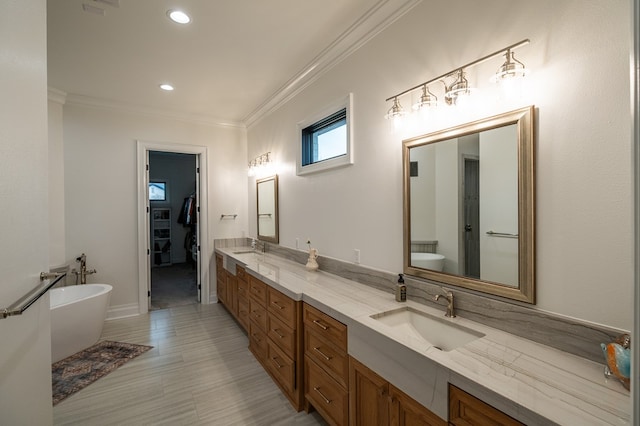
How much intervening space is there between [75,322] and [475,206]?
373 cm

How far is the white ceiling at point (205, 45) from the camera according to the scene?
2043mm

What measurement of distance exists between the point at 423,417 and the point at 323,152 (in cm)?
234

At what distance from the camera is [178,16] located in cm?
212

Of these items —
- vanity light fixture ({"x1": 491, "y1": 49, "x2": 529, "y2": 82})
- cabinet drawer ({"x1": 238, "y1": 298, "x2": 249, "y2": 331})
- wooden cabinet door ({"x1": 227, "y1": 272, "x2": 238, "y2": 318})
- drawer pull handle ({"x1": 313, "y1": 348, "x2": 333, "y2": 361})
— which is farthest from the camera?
wooden cabinet door ({"x1": 227, "y1": 272, "x2": 238, "y2": 318})

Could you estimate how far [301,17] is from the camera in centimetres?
215

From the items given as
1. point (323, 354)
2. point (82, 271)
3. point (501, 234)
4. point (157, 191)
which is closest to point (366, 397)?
point (323, 354)

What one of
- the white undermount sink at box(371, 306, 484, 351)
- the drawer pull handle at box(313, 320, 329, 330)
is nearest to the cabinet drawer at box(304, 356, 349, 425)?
the drawer pull handle at box(313, 320, 329, 330)

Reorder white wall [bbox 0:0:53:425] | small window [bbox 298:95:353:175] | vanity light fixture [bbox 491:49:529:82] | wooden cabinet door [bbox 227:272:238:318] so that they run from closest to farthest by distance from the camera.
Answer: white wall [bbox 0:0:53:425] → vanity light fixture [bbox 491:49:529:82] → small window [bbox 298:95:353:175] → wooden cabinet door [bbox 227:272:238:318]

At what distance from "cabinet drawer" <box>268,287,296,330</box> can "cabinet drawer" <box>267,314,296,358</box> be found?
0.16ft

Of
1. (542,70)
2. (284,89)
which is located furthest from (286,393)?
(284,89)

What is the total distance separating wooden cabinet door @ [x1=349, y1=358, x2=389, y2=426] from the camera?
1383 millimetres

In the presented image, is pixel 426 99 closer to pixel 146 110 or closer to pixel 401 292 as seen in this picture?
pixel 401 292

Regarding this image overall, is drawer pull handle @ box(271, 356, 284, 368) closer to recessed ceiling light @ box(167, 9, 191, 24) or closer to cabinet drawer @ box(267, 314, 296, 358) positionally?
cabinet drawer @ box(267, 314, 296, 358)

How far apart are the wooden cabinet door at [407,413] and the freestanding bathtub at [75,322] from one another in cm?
314
